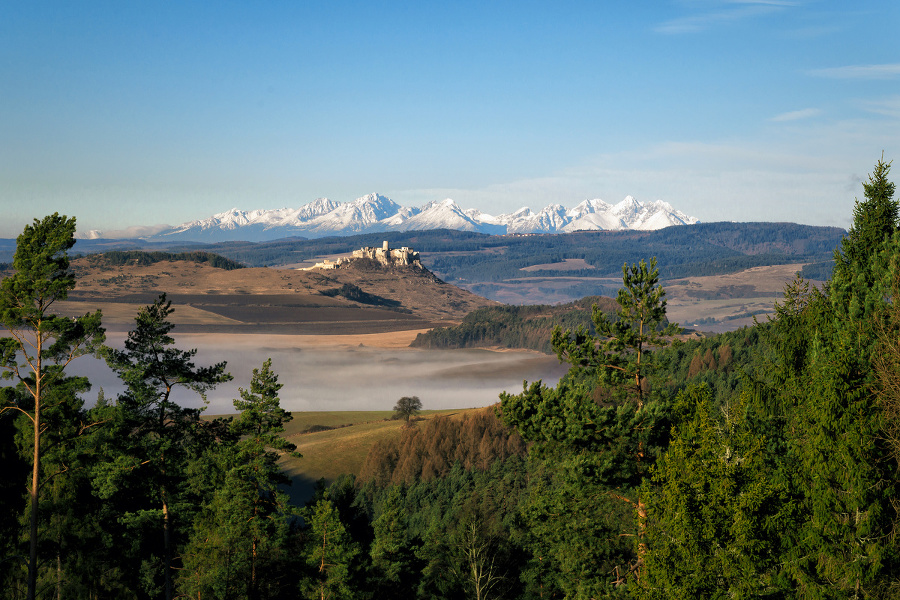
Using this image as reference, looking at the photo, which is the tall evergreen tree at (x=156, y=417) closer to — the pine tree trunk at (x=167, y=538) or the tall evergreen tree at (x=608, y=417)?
the pine tree trunk at (x=167, y=538)

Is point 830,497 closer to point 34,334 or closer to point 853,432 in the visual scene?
point 853,432

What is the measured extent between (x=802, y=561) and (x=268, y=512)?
65.0 feet

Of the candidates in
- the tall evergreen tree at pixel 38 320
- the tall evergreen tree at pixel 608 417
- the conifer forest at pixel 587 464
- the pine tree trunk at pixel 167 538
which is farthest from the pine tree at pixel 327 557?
the tall evergreen tree at pixel 38 320

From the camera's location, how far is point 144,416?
103 ft

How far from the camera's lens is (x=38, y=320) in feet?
83.5

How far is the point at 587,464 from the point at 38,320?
60.6 ft

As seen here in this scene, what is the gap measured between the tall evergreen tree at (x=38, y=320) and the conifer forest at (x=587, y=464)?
76 mm

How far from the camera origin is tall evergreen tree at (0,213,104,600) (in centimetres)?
2497

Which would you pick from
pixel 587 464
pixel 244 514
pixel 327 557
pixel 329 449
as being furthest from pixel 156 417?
pixel 329 449

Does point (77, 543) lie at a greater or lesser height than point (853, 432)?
lesser

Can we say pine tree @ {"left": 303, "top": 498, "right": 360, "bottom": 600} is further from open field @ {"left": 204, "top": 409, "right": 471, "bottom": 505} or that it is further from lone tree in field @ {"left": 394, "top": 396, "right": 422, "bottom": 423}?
lone tree in field @ {"left": 394, "top": 396, "right": 422, "bottom": 423}

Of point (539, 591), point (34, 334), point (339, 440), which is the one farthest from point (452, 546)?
point (339, 440)

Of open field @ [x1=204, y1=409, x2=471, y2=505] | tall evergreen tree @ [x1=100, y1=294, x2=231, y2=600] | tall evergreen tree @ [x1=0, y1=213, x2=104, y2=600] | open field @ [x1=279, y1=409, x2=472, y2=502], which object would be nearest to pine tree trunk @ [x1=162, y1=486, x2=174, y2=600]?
tall evergreen tree @ [x1=100, y1=294, x2=231, y2=600]

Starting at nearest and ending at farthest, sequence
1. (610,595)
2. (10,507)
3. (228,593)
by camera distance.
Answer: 1. (610,595)
2. (228,593)
3. (10,507)
